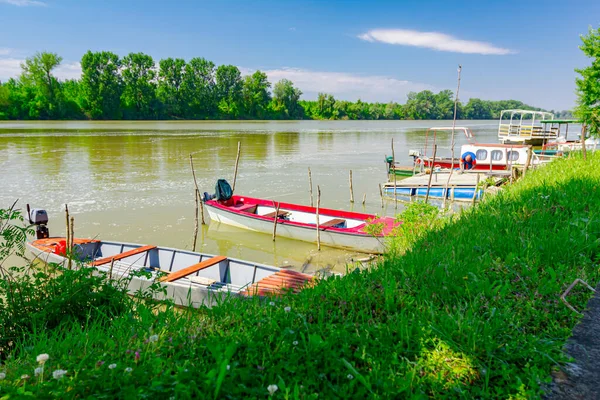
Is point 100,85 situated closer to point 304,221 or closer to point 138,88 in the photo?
point 138,88

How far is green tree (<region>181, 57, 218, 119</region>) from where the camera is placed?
10431cm

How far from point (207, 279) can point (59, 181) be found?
1916 cm

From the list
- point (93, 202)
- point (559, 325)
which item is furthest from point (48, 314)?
point (93, 202)

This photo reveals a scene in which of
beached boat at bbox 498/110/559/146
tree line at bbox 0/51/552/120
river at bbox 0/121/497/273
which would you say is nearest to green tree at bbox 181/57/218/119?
tree line at bbox 0/51/552/120

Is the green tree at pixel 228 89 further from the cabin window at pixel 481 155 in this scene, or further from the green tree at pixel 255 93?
the cabin window at pixel 481 155

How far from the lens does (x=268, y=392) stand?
2156 mm

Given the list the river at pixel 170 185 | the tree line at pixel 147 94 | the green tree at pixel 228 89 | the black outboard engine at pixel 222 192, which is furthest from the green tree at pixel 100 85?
the black outboard engine at pixel 222 192

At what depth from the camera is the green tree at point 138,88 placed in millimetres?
94188

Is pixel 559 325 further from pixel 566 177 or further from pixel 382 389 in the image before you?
pixel 566 177

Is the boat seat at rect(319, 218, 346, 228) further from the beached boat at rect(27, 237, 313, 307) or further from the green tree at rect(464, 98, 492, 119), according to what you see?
the green tree at rect(464, 98, 492, 119)

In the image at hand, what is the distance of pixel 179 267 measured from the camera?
35.8 feet

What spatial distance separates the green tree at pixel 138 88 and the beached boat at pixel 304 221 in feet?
289

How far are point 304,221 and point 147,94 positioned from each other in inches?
3622

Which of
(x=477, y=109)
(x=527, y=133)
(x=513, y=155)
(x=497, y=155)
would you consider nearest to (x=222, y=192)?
(x=497, y=155)
